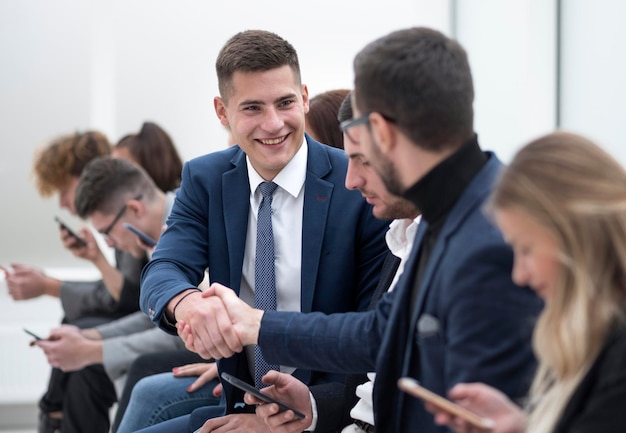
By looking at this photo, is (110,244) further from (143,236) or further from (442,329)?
(442,329)

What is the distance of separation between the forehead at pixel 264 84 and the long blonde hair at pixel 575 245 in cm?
107

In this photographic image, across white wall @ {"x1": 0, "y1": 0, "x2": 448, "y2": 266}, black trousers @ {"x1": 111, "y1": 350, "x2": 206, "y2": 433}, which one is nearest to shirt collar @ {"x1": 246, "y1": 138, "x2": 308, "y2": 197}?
black trousers @ {"x1": 111, "y1": 350, "x2": 206, "y2": 433}

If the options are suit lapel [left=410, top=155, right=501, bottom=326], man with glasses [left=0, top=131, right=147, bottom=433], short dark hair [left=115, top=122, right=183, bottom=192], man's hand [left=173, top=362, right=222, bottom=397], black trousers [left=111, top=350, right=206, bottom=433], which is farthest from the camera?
short dark hair [left=115, top=122, right=183, bottom=192]

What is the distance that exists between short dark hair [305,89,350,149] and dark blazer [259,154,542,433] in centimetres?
98

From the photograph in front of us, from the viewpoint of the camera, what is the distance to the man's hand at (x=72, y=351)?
3.28 m

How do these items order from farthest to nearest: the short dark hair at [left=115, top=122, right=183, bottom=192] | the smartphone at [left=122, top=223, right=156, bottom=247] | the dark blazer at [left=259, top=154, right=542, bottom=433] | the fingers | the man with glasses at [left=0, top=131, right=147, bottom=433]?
1. the short dark hair at [left=115, top=122, right=183, bottom=192]
2. the man with glasses at [left=0, top=131, right=147, bottom=433]
3. the smartphone at [left=122, top=223, right=156, bottom=247]
4. the fingers
5. the dark blazer at [left=259, top=154, right=542, bottom=433]

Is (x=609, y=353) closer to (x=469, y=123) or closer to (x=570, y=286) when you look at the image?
(x=570, y=286)

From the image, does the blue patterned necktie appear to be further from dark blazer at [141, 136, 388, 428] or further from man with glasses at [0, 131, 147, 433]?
man with glasses at [0, 131, 147, 433]

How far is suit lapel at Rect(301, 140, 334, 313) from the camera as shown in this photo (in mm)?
2070

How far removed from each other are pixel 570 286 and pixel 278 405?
89 centimetres

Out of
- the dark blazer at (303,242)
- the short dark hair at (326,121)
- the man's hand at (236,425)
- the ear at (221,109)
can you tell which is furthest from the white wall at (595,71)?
the man's hand at (236,425)

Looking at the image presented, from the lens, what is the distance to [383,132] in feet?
4.62

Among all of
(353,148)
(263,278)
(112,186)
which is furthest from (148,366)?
(353,148)

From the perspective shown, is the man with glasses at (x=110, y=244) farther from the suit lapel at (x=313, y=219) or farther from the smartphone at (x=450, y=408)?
the smartphone at (x=450, y=408)
